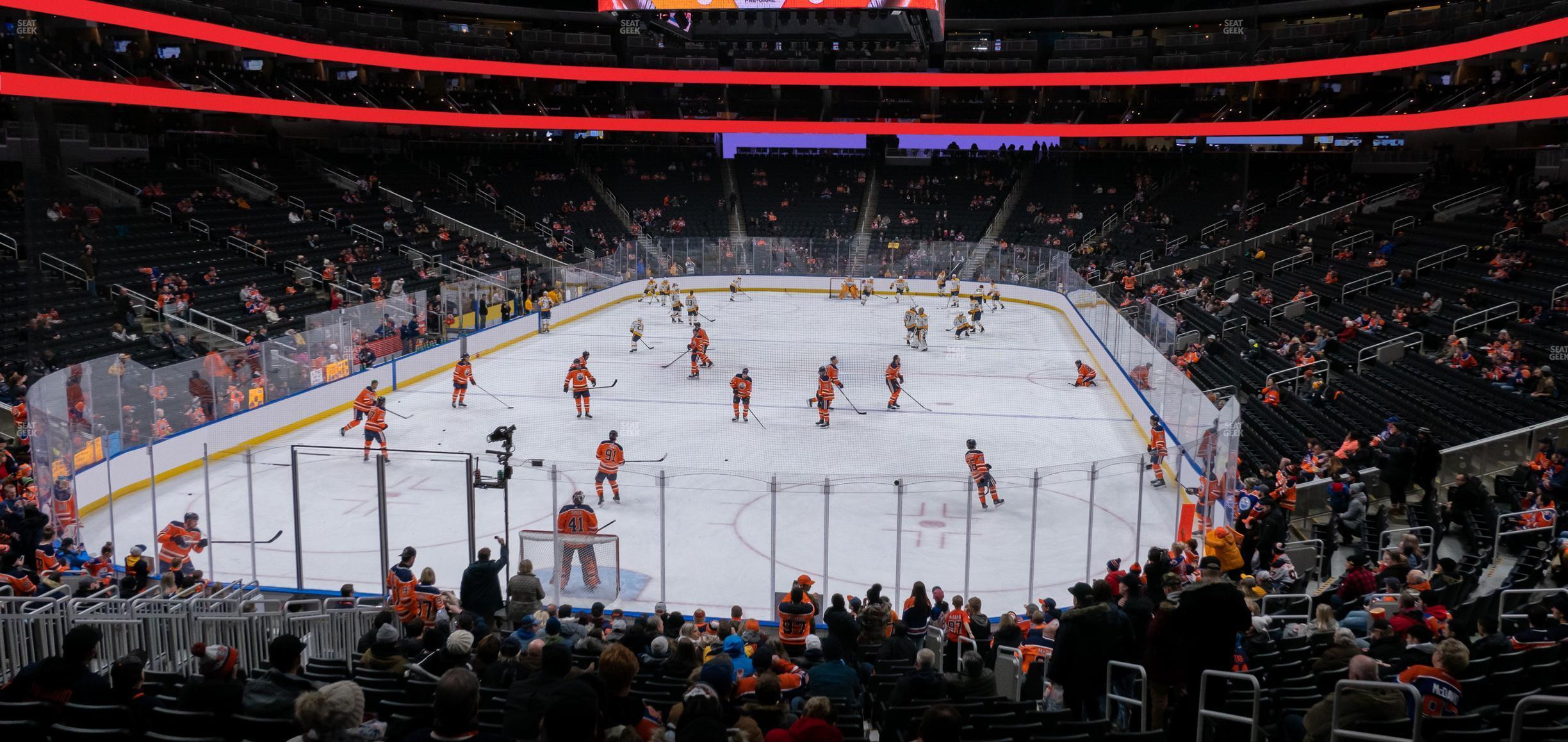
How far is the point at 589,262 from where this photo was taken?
32656 mm

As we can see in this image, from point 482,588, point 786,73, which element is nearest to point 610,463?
point 482,588

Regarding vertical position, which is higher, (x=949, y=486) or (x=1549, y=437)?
(x=1549, y=437)

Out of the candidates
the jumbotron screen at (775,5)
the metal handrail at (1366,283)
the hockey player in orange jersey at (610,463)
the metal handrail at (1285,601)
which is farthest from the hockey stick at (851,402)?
the jumbotron screen at (775,5)

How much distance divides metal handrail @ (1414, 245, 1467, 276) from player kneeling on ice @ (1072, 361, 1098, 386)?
697 cm

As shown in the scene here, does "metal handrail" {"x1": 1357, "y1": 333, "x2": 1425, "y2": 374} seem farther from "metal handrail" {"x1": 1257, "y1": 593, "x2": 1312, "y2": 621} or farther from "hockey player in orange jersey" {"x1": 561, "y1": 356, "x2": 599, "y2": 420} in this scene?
"hockey player in orange jersey" {"x1": 561, "y1": 356, "x2": 599, "y2": 420}

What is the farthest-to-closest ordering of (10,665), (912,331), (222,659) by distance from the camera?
(912,331) < (10,665) < (222,659)

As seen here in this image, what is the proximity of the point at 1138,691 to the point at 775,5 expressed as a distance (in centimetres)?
2931

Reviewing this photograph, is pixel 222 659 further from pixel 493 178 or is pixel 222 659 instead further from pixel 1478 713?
pixel 493 178

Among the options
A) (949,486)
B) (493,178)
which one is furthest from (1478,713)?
(493,178)

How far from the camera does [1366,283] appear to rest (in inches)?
873

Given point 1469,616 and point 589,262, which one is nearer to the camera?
point 1469,616

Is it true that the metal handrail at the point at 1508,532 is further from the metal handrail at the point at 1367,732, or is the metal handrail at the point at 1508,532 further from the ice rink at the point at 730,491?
the metal handrail at the point at 1367,732

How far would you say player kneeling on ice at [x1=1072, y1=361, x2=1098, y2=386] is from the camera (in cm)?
2164

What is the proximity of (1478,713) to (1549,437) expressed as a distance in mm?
8417
